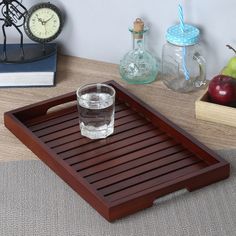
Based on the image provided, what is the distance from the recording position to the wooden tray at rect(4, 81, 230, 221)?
4.91 ft

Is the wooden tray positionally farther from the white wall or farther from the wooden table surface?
the white wall

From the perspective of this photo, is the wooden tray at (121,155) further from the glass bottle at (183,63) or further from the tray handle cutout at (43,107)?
the glass bottle at (183,63)

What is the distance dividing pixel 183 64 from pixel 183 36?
0.10 m

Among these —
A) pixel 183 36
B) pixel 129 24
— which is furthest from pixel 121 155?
pixel 129 24

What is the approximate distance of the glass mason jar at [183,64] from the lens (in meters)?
1.90

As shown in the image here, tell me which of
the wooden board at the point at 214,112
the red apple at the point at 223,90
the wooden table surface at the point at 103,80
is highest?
the red apple at the point at 223,90

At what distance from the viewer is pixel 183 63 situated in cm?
195

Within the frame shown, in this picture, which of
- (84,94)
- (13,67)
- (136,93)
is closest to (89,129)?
(84,94)

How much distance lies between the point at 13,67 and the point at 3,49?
118 millimetres

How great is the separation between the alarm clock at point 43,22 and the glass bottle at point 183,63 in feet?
1.00

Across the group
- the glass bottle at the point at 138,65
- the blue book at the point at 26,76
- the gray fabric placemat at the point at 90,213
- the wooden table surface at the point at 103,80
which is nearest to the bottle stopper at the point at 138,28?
the glass bottle at the point at 138,65

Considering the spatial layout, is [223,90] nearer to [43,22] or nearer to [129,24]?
[129,24]

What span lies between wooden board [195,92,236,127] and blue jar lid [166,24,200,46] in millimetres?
154

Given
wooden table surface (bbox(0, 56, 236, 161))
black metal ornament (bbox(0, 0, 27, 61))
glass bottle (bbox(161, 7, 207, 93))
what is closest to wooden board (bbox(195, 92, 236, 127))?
wooden table surface (bbox(0, 56, 236, 161))
